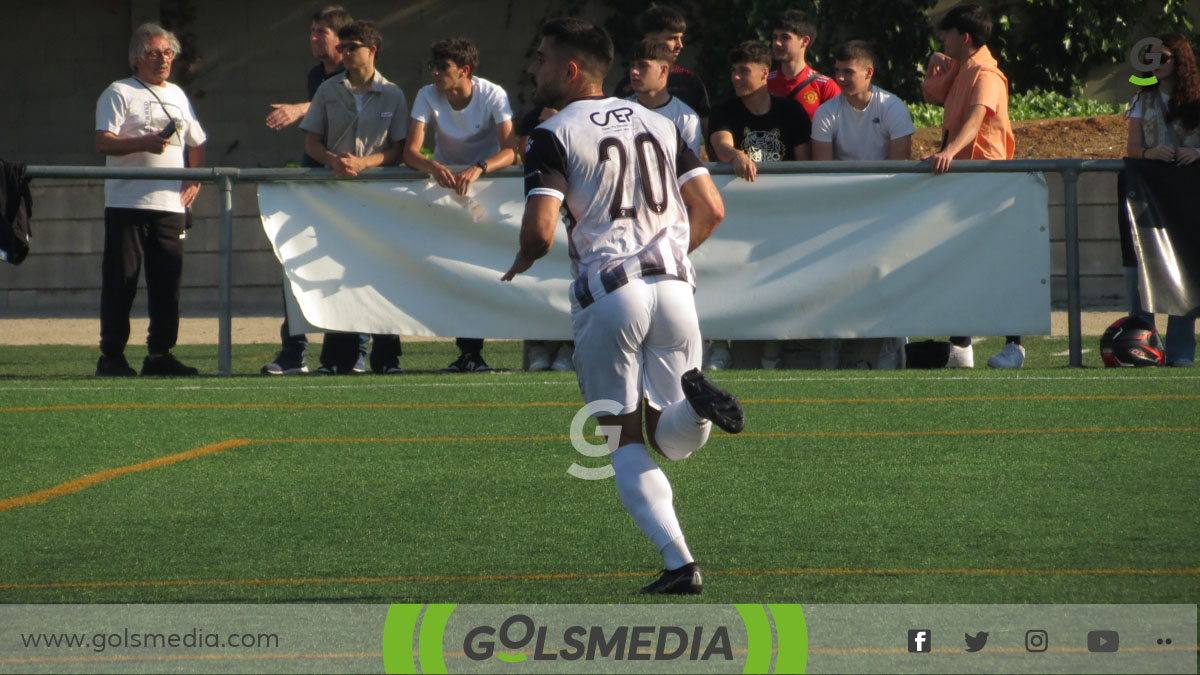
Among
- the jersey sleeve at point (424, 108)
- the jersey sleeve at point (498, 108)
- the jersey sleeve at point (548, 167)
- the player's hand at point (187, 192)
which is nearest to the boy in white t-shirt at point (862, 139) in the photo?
the jersey sleeve at point (498, 108)

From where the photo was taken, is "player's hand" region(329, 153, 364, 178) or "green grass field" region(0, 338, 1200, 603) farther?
"player's hand" region(329, 153, 364, 178)

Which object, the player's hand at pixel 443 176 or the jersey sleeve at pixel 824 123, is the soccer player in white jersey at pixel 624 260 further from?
the jersey sleeve at pixel 824 123

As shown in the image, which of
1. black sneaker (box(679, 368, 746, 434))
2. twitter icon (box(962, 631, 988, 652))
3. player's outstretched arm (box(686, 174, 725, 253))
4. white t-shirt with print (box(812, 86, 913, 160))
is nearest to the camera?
twitter icon (box(962, 631, 988, 652))

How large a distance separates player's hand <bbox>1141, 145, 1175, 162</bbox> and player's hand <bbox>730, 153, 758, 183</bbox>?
2.42 metres

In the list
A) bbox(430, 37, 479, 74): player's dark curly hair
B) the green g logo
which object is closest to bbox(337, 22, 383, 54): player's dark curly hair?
bbox(430, 37, 479, 74): player's dark curly hair

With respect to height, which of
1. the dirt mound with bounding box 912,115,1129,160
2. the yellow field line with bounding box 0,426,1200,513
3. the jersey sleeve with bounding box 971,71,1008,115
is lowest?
the yellow field line with bounding box 0,426,1200,513

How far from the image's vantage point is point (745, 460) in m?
6.88

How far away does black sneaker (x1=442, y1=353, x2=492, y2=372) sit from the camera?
1043 centimetres

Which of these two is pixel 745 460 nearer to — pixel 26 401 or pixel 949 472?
pixel 949 472

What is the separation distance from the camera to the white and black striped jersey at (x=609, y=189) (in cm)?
461

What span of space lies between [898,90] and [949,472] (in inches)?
Result: 520

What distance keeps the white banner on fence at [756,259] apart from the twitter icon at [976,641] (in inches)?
232

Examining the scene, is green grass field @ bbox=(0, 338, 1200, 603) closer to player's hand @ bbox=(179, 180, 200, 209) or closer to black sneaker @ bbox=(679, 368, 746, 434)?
black sneaker @ bbox=(679, 368, 746, 434)

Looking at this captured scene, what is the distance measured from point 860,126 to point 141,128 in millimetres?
4610
